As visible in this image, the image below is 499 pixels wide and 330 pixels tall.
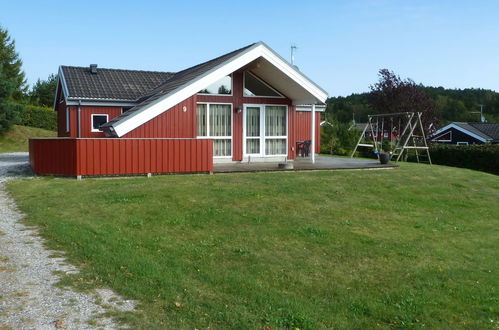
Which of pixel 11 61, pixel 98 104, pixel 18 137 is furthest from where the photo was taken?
pixel 11 61

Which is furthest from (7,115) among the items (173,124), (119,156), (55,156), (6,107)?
(119,156)

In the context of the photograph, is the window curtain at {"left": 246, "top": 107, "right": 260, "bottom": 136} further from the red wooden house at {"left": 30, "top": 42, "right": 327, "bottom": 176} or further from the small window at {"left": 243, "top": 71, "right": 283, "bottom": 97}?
the small window at {"left": 243, "top": 71, "right": 283, "bottom": 97}

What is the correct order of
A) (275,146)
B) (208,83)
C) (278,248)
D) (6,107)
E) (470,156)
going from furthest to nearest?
(6,107) → (470,156) → (275,146) → (208,83) → (278,248)

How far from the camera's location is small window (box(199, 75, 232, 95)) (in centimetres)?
1792

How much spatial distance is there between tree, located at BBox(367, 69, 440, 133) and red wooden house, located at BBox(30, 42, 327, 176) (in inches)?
723

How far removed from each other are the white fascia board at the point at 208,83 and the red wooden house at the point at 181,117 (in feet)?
0.11

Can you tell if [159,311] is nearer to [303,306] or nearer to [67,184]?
[303,306]

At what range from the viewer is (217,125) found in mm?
18156

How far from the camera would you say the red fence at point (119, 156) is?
1329 centimetres

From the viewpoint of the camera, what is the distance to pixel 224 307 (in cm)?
527

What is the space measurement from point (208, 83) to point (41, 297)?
11.8 m

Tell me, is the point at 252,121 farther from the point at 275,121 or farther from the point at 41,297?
the point at 41,297

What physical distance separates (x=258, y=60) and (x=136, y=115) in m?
5.23

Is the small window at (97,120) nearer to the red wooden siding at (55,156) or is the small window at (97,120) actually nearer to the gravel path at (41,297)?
the red wooden siding at (55,156)
